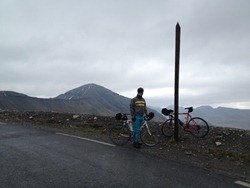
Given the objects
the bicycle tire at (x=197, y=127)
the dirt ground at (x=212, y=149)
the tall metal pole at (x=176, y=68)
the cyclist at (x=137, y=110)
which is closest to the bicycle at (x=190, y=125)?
the bicycle tire at (x=197, y=127)

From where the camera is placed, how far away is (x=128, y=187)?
5.12m

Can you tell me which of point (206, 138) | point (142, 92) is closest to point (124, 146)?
point (142, 92)

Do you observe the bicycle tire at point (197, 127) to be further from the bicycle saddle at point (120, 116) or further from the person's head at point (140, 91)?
the bicycle saddle at point (120, 116)

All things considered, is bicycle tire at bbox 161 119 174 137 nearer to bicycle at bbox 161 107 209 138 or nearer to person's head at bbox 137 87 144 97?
bicycle at bbox 161 107 209 138

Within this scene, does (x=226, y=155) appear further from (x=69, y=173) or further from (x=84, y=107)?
(x=84, y=107)

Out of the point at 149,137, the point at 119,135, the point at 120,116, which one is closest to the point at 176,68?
the point at 120,116

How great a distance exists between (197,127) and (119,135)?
3.08 metres

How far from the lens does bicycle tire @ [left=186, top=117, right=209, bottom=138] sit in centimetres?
992

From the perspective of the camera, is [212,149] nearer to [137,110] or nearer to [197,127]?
[197,127]

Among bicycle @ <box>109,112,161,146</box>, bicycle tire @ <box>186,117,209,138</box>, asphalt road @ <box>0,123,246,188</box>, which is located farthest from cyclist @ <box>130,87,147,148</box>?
bicycle tire @ <box>186,117,209,138</box>

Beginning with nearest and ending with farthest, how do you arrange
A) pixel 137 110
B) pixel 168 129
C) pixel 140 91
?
pixel 140 91, pixel 137 110, pixel 168 129

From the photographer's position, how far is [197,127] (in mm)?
9953

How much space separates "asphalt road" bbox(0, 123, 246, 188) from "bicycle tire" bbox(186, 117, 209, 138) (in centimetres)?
273

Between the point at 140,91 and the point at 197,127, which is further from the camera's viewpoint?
the point at 197,127
